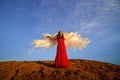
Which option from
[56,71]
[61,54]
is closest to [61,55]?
[61,54]

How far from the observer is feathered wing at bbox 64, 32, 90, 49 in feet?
51.1

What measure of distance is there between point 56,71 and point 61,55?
1.40 metres

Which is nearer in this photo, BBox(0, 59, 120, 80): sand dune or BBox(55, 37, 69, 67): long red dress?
BBox(0, 59, 120, 80): sand dune

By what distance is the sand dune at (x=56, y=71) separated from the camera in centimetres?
1331

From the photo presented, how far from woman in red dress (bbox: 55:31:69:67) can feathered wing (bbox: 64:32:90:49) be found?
51cm

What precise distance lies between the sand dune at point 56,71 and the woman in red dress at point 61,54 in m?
0.43

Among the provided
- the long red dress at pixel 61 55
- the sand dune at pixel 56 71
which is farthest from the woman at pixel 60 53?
the sand dune at pixel 56 71

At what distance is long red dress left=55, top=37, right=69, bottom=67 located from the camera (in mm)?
14609

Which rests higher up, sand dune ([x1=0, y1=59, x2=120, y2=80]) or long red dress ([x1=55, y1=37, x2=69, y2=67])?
long red dress ([x1=55, y1=37, x2=69, y2=67])

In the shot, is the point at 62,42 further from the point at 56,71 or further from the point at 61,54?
the point at 56,71

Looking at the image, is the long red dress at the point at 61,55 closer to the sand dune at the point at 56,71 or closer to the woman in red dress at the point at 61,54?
the woman in red dress at the point at 61,54

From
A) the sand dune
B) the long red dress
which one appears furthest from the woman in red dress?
the sand dune

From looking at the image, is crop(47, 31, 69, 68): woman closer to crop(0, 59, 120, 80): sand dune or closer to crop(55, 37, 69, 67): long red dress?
crop(55, 37, 69, 67): long red dress

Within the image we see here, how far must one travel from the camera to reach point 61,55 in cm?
1488
